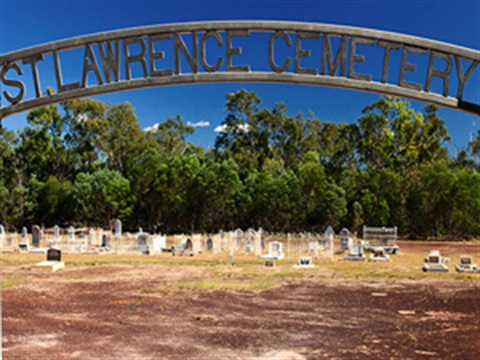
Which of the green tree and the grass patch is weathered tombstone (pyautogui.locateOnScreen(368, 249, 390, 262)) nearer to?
the grass patch

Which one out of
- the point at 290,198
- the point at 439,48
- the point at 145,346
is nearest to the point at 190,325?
the point at 145,346

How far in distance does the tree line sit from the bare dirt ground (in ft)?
79.8

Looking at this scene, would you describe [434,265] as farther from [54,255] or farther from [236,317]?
[54,255]

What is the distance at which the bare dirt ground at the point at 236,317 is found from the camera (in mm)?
9961

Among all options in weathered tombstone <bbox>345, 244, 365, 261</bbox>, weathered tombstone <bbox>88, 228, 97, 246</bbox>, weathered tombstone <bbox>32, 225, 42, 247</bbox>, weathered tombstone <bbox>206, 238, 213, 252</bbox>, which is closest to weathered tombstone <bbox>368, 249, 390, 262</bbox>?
weathered tombstone <bbox>345, 244, 365, 261</bbox>

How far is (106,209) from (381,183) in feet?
89.5

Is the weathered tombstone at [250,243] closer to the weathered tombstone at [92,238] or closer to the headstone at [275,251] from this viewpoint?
the headstone at [275,251]

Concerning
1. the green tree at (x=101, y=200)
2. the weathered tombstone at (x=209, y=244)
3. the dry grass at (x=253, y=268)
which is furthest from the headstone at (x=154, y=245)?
the green tree at (x=101, y=200)

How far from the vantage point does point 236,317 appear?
41.8ft

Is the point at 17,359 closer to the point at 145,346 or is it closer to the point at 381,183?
the point at 145,346

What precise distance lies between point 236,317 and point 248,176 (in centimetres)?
3522

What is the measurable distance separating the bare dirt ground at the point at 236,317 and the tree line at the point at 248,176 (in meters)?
24.3

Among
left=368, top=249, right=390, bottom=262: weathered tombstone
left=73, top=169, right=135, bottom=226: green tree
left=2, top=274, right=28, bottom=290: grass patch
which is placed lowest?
left=2, top=274, right=28, bottom=290: grass patch

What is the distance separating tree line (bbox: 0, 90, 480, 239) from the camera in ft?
143
